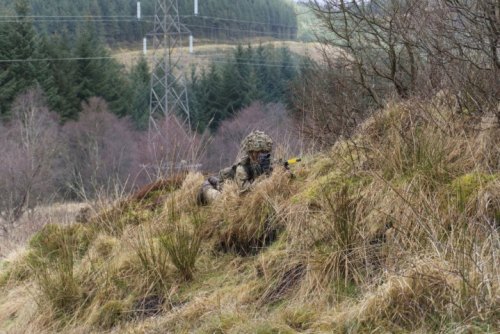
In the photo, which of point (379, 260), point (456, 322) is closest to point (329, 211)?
point (379, 260)

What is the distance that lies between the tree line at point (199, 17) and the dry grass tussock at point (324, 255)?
74.8 m

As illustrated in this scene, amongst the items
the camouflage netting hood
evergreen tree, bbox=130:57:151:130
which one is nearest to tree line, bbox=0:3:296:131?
evergreen tree, bbox=130:57:151:130

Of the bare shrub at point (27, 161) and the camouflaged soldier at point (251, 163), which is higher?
the camouflaged soldier at point (251, 163)

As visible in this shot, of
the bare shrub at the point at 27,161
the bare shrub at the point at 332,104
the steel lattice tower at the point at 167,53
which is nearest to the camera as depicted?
the bare shrub at the point at 332,104

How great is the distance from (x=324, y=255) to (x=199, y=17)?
9638cm

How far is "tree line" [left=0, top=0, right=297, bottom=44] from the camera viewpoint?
265ft

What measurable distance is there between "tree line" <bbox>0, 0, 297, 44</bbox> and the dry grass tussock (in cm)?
7476

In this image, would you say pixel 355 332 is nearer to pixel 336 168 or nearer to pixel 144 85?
pixel 336 168

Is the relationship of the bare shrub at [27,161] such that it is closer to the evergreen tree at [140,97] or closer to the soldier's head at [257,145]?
the evergreen tree at [140,97]

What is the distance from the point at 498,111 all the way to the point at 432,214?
142 centimetres

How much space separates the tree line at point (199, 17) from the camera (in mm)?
80688

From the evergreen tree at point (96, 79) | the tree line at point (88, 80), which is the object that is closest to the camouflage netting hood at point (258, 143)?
the tree line at point (88, 80)

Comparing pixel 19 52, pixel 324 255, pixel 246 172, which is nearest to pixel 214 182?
pixel 246 172

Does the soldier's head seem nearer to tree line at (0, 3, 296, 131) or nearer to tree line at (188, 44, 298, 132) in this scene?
tree line at (0, 3, 296, 131)
